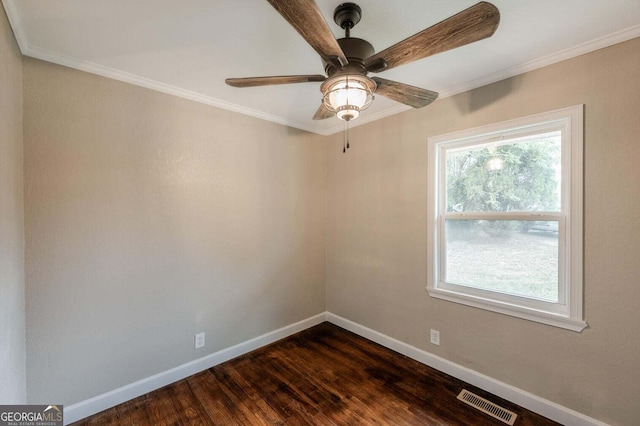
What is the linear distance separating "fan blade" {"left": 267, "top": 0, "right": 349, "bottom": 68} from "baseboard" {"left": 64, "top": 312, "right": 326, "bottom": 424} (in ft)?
8.35

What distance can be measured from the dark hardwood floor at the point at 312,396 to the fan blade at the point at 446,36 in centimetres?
220

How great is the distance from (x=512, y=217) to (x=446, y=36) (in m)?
1.49

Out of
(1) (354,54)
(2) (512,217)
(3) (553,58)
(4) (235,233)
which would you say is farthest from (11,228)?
(3) (553,58)

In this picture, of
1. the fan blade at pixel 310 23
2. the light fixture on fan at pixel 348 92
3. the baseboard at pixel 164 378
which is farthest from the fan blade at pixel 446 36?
the baseboard at pixel 164 378

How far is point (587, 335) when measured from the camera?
5.53ft

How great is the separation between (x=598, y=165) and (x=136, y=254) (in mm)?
3178

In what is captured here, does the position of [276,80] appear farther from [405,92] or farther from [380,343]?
[380,343]

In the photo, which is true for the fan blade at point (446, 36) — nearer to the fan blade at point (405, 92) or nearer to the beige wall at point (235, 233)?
the fan blade at point (405, 92)

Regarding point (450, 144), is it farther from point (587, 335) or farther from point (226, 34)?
point (226, 34)

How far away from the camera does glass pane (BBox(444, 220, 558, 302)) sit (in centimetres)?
189

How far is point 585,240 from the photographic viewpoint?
169cm

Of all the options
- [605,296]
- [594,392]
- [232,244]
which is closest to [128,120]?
[232,244]

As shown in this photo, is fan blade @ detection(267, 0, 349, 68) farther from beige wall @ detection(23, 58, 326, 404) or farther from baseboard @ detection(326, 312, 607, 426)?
baseboard @ detection(326, 312, 607, 426)

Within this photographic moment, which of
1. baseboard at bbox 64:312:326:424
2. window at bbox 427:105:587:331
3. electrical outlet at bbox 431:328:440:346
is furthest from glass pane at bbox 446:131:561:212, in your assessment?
baseboard at bbox 64:312:326:424
